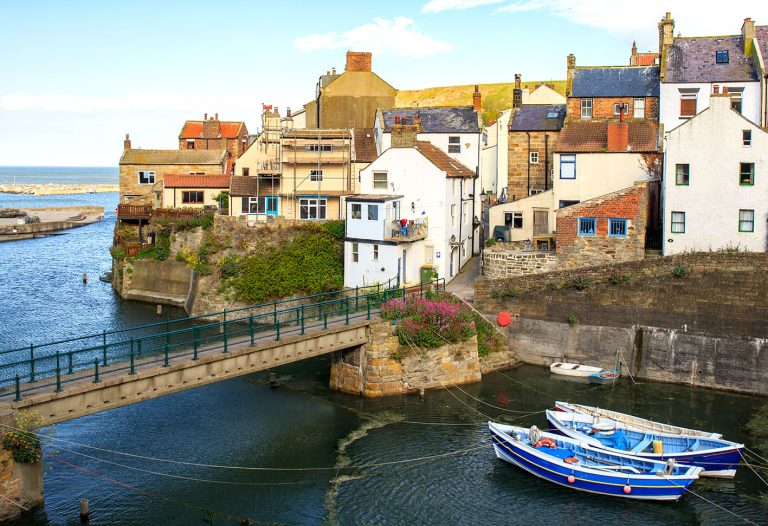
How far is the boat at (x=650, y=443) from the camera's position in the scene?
28984mm

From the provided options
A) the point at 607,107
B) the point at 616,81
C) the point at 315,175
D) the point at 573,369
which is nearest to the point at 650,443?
the point at 573,369

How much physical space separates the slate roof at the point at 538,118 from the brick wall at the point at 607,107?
116 inches

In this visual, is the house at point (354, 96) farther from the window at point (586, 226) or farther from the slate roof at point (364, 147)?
the window at point (586, 226)


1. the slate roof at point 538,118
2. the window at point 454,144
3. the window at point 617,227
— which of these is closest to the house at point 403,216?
the window at point 454,144

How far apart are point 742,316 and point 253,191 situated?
3454cm

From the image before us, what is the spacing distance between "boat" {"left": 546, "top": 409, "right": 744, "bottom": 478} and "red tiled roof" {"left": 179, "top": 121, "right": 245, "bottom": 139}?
6277 centimetres

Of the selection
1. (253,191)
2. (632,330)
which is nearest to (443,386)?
(632,330)

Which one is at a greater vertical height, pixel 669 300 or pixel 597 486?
pixel 669 300

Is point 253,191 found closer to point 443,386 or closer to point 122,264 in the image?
point 122,264

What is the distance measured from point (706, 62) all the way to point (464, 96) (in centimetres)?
8985

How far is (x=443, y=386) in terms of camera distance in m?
38.7

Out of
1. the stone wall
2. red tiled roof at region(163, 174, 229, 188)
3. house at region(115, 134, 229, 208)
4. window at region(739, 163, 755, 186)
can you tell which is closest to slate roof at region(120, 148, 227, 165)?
house at region(115, 134, 229, 208)

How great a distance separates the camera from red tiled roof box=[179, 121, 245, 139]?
87062mm

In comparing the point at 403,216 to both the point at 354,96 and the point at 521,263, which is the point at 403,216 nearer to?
the point at 521,263
